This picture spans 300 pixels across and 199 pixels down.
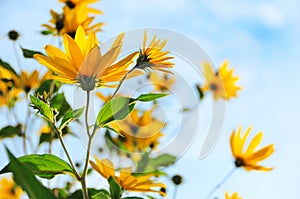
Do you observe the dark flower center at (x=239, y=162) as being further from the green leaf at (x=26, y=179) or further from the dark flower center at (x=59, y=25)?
the green leaf at (x=26, y=179)

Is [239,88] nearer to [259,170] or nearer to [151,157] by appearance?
[259,170]

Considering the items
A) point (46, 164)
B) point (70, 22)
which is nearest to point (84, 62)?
point (46, 164)

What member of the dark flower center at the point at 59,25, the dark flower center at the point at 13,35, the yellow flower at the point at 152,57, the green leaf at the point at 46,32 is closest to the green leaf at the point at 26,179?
the yellow flower at the point at 152,57

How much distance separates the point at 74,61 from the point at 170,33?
24 cm

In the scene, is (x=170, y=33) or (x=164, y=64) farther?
(x=170, y=33)

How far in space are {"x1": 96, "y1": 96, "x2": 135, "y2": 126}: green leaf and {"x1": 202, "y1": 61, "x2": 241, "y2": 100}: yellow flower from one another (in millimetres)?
1314

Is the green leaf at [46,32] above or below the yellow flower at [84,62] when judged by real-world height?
above

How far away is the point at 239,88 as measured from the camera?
226 cm

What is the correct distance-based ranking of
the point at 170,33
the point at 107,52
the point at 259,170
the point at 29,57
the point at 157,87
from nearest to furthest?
the point at 107,52, the point at 170,33, the point at 29,57, the point at 259,170, the point at 157,87

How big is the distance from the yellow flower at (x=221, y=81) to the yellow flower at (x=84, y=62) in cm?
130

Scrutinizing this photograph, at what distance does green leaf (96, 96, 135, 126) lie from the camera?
76cm

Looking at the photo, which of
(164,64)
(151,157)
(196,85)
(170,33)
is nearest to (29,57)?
(151,157)

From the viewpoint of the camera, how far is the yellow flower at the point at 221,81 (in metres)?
2.11

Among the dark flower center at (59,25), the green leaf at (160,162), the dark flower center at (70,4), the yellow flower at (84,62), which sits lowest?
the yellow flower at (84,62)
